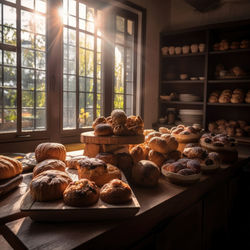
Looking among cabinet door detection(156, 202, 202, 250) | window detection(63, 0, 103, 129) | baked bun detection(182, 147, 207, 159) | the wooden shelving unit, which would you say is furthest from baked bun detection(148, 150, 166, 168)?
the wooden shelving unit

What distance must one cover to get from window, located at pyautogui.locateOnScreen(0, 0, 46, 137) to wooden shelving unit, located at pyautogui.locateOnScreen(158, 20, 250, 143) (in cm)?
216

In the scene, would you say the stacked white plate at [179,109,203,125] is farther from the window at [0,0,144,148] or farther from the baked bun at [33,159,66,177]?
the baked bun at [33,159,66,177]

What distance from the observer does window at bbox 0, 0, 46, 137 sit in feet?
7.55

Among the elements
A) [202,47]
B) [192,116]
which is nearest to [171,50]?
[202,47]

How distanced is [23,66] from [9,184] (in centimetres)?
179

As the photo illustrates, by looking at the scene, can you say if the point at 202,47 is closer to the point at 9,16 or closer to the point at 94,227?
the point at 9,16

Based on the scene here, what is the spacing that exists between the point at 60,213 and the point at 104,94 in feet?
8.70

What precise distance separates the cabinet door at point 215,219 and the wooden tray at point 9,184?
2.77 ft

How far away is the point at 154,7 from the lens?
4023mm

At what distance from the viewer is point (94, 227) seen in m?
0.69

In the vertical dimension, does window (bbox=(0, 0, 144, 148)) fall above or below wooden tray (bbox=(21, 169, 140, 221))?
above

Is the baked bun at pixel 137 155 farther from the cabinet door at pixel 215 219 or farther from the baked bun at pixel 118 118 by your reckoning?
the cabinet door at pixel 215 219

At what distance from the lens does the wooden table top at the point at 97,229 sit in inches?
24.4

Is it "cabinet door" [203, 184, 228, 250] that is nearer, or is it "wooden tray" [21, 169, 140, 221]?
"wooden tray" [21, 169, 140, 221]
